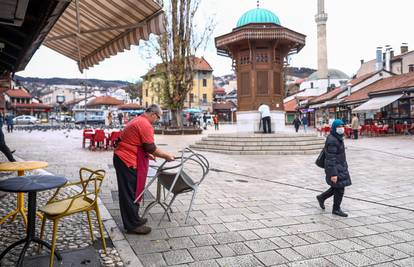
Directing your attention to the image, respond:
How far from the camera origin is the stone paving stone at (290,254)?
3.55 m

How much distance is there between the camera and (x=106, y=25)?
216 inches

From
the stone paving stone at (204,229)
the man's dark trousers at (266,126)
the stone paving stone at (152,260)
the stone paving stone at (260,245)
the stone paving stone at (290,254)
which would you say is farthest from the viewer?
the man's dark trousers at (266,126)

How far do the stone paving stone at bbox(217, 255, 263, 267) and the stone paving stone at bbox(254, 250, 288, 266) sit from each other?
0.07 meters

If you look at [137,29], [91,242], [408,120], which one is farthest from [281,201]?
[408,120]

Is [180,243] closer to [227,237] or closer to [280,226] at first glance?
[227,237]

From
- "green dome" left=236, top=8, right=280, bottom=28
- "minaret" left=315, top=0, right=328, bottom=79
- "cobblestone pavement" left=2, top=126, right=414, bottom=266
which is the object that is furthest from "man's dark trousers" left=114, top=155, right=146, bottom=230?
"minaret" left=315, top=0, right=328, bottom=79

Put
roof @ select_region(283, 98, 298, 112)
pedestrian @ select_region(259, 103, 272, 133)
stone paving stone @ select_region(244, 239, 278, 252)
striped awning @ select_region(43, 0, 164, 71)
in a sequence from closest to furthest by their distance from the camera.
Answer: stone paving stone @ select_region(244, 239, 278, 252), striped awning @ select_region(43, 0, 164, 71), pedestrian @ select_region(259, 103, 272, 133), roof @ select_region(283, 98, 298, 112)

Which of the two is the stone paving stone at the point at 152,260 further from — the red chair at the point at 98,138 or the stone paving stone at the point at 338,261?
the red chair at the point at 98,138

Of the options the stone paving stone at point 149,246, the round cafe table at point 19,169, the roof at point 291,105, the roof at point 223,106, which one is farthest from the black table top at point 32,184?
the roof at point 223,106

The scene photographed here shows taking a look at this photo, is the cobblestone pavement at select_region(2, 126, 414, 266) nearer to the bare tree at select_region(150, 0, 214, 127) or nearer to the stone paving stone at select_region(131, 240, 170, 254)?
the stone paving stone at select_region(131, 240, 170, 254)

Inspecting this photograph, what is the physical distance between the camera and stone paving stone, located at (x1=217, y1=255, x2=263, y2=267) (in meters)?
3.40

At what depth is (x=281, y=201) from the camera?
19.9 ft

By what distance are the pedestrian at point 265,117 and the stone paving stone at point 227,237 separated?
39.6 feet

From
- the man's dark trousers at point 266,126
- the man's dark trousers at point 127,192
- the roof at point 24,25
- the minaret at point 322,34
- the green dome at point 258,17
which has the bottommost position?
the man's dark trousers at point 127,192
